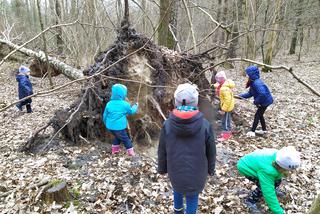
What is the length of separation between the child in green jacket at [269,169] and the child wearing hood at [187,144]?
790mm

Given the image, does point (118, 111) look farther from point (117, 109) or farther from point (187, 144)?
point (187, 144)

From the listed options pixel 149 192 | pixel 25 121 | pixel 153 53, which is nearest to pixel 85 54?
pixel 25 121

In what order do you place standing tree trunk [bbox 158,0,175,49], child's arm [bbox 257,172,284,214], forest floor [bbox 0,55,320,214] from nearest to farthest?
child's arm [bbox 257,172,284,214] → forest floor [bbox 0,55,320,214] → standing tree trunk [bbox 158,0,175,49]

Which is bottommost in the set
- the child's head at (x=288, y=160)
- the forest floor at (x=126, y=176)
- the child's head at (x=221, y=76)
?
the forest floor at (x=126, y=176)

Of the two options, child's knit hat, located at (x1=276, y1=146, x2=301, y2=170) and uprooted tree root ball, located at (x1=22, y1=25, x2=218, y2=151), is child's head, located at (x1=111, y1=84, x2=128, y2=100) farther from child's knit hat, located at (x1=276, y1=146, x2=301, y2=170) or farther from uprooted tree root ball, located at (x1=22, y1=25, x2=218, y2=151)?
child's knit hat, located at (x1=276, y1=146, x2=301, y2=170)

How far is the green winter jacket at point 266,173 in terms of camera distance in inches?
119

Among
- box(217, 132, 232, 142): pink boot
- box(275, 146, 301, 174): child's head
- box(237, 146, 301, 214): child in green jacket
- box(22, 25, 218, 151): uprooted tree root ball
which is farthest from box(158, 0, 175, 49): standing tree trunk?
box(275, 146, 301, 174): child's head

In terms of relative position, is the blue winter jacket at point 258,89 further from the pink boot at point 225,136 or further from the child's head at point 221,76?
the pink boot at point 225,136

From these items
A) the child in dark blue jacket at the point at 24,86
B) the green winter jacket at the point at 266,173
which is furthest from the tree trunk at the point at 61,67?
the green winter jacket at the point at 266,173

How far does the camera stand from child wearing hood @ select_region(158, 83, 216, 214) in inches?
101

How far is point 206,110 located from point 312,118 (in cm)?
282

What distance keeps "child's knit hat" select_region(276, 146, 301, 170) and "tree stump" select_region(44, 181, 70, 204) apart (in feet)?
9.11

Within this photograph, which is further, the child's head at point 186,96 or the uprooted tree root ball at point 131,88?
the uprooted tree root ball at point 131,88

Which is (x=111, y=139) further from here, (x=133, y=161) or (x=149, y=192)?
(x=149, y=192)
